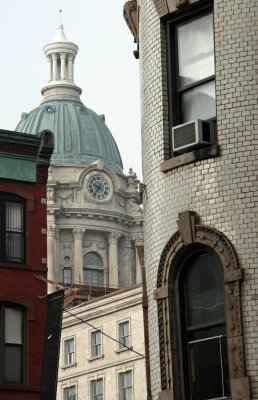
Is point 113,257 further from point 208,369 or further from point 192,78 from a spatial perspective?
point 208,369

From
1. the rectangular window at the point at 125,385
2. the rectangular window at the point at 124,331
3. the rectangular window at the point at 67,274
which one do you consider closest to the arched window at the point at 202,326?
the rectangular window at the point at 125,385

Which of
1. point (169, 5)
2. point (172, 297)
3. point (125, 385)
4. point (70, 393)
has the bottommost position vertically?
point (172, 297)

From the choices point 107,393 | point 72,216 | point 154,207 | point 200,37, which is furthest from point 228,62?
point 72,216

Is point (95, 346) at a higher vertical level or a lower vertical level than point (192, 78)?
higher

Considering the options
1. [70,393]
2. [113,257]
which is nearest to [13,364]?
[70,393]

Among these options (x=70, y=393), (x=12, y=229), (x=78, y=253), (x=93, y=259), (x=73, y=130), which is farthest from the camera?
(x=73, y=130)

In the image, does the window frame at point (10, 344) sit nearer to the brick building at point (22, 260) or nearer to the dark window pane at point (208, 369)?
the brick building at point (22, 260)

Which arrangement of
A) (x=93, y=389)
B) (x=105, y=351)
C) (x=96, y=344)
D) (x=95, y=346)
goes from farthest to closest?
(x=96, y=344), (x=95, y=346), (x=93, y=389), (x=105, y=351)

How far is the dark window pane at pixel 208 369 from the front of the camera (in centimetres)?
1830

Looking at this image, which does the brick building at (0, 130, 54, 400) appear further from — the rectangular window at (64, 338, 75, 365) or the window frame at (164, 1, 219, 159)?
the rectangular window at (64, 338, 75, 365)

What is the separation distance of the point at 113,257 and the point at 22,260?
121981mm

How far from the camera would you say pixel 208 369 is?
1858 cm

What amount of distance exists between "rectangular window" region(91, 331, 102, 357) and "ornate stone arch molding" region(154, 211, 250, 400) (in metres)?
74.0

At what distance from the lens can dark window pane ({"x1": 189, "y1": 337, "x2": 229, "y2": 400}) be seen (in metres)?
18.3
